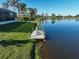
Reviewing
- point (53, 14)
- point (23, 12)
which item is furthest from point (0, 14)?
point (53, 14)

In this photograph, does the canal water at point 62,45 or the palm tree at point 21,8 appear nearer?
the canal water at point 62,45

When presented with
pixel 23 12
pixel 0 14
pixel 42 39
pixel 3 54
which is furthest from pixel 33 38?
pixel 23 12

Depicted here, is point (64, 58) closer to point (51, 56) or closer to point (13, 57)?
point (51, 56)

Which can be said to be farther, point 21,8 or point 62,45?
point 21,8

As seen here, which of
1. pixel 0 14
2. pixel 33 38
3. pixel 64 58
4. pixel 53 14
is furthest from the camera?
pixel 53 14

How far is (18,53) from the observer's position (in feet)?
38.9

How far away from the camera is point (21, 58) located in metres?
10.5

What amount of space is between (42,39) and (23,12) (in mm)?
70399

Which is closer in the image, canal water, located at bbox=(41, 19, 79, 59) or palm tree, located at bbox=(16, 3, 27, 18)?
canal water, located at bbox=(41, 19, 79, 59)

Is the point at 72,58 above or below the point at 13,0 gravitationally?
below

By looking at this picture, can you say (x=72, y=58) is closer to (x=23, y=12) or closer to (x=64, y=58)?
(x=64, y=58)

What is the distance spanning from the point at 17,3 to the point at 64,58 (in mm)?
71367

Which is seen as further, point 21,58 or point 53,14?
point 53,14

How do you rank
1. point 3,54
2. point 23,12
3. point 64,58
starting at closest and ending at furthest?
1. point 3,54
2. point 64,58
3. point 23,12
